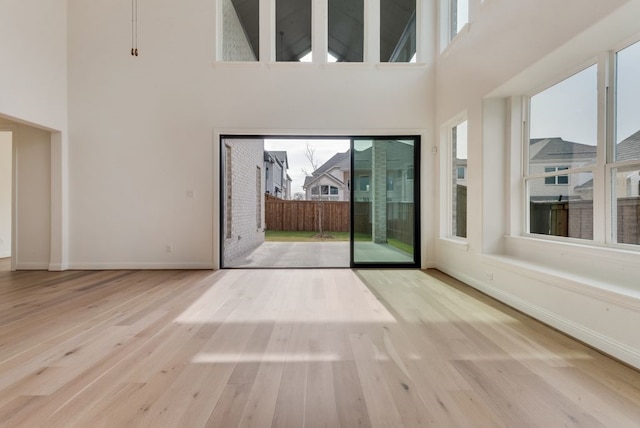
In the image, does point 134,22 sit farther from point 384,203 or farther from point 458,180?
point 458,180

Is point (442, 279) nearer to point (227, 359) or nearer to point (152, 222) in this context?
point (227, 359)

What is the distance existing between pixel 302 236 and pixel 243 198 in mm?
4340

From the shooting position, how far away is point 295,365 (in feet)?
6.19

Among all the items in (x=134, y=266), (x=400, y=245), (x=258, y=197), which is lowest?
(x=134, y=266)

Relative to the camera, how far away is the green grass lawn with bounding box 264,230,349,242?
994 cm

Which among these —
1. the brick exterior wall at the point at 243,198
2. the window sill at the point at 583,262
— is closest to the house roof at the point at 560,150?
the window sill at the point at 583,262

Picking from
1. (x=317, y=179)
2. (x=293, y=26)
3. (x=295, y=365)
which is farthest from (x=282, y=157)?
(x=295, y=365)

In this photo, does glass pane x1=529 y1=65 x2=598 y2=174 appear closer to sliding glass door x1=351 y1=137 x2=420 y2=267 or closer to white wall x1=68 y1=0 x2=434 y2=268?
sliding glass door x1=351 y1=137 x2=420 y2=267

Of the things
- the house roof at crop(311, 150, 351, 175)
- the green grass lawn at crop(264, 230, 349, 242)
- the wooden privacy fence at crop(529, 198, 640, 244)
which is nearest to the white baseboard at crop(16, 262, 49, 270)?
the green grass lawn at crop(264, 230, 349, 242)

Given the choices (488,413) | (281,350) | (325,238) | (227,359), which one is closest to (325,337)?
(281,350)

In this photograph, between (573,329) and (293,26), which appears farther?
(293,26)

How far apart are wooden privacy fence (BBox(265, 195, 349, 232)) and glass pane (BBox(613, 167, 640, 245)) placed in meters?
9.51

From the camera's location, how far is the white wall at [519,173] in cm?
213

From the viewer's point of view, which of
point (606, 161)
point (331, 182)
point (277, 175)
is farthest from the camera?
point (277, 175)
